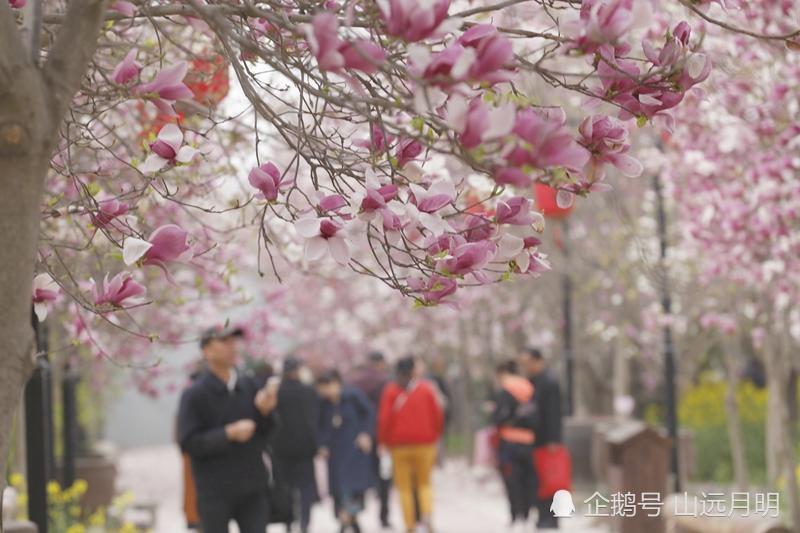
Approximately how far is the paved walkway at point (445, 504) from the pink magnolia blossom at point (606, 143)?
30.4 ft

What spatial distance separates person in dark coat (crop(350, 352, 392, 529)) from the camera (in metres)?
14.6

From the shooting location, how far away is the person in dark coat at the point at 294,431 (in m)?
11.8

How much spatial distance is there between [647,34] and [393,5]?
5.82 m

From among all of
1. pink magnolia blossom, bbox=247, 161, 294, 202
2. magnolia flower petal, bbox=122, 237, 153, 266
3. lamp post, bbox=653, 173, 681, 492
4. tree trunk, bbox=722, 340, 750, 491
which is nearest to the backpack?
lamp post, bbox=653, 173, 681, 492

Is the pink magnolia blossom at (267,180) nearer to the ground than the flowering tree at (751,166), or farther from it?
nearer to the ground

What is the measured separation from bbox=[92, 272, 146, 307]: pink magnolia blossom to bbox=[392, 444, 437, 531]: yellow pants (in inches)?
352

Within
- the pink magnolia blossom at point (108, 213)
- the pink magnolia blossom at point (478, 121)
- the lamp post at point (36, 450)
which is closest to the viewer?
the pink magnolia blossom at point (478, 121)

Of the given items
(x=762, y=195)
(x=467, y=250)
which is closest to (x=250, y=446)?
(x=762, y=195)

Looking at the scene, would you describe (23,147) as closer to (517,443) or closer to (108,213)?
(108,213)

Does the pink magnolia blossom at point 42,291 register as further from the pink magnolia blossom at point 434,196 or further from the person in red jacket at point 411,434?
the person in red jacket at point 411,434

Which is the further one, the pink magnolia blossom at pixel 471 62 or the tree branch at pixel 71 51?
the tree branch at pixel 71 51

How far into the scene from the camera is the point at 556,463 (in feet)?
38.7

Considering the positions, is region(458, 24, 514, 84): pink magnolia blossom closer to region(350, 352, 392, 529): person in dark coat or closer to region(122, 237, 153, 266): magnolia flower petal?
region(122, 237, 153, 266): magnolia flower petal

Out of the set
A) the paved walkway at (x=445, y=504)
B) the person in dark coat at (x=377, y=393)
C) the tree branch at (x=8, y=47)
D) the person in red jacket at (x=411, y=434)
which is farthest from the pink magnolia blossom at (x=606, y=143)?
the person in dark coat at (x=377, y=393)
